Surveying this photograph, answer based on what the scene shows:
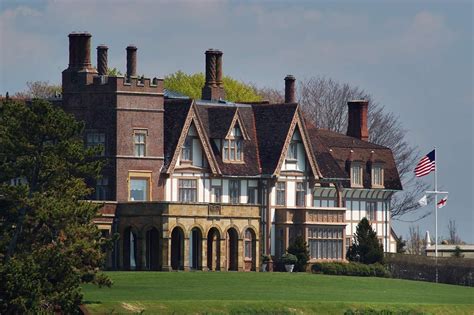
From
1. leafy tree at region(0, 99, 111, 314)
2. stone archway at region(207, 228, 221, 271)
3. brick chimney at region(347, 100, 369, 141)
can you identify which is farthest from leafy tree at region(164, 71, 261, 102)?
leafy tree at region(0, 99, 111, 314)

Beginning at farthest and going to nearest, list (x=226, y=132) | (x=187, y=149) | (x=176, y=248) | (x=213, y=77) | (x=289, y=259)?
1. (x=213, y=77)
2. (x=226, y=132)
3. (x=289, y=259)
4. (x=187, y=149)
5. (x=176, y=248)

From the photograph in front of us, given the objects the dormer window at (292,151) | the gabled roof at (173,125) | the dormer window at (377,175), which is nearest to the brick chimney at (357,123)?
the dormer window at (377,175)

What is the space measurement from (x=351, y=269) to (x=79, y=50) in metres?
18.8

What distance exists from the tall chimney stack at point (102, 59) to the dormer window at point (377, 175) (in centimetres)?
2004

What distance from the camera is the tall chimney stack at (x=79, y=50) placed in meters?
107

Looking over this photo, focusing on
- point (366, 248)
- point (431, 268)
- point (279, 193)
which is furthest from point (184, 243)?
point (431, 268)

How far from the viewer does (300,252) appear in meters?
111

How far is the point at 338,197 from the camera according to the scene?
118 metres

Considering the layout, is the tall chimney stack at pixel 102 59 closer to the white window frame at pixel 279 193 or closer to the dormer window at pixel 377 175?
the white window frame at pixel 279 193

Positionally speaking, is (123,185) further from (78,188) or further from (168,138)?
(78,188)

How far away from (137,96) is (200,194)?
23.1 ft

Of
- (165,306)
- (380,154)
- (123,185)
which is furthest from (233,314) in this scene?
(380,154)

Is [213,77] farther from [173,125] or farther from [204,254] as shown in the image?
[204,254]

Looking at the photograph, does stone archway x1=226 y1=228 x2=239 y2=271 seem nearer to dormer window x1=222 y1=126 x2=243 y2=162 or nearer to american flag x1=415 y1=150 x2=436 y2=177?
dormer window x1=222 y1=126 x2=243 y2=162
